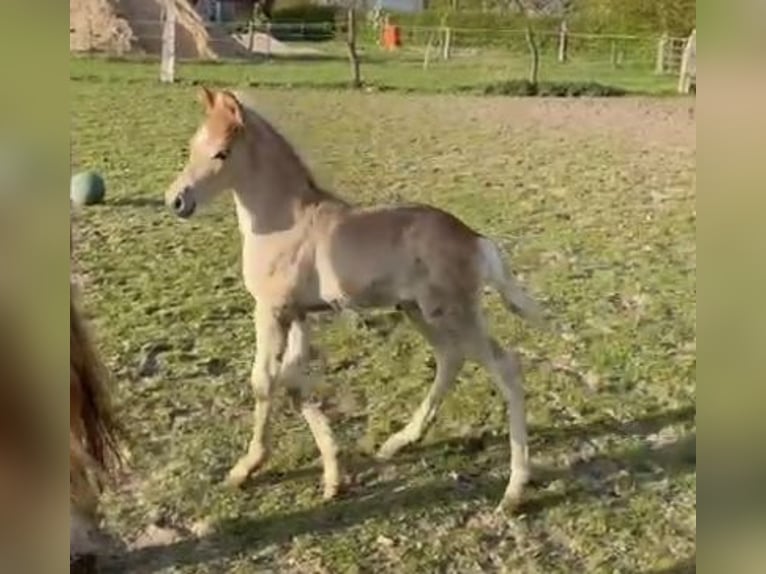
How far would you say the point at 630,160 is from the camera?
1408mm

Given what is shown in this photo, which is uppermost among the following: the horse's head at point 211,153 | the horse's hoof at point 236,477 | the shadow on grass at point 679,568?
the horse's head at point 211,153

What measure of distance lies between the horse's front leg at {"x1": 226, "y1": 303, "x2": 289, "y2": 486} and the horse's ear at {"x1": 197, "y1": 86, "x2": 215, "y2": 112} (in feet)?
0.81

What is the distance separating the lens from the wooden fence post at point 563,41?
1363 mm

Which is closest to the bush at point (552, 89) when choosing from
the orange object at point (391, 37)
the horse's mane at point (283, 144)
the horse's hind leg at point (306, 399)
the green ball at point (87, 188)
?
the orange object at point (391, 37)

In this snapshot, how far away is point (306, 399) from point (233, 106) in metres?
0.37

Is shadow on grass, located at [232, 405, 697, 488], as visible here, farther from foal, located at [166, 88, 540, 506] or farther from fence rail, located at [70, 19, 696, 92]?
fence rail, located at [70, 19, 696, 92]

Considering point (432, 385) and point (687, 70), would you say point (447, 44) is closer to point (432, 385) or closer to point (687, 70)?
point (687, 70)

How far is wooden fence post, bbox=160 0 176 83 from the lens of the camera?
1.35 m

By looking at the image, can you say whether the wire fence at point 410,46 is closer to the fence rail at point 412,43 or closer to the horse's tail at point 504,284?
the fence rail at point 412,43

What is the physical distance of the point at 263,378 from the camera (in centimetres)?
141

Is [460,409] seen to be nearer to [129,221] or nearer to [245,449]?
[245,449]

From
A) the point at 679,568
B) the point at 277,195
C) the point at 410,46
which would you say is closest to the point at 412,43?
the point at 410,46

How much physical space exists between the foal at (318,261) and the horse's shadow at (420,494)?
5 centimetres

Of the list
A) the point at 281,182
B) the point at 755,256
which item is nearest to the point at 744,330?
the point at 755,256
